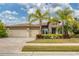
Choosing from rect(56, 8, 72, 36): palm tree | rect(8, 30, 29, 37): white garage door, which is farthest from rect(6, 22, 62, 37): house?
rect(56, 8, 72, 36): palm tree

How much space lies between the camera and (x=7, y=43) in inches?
220

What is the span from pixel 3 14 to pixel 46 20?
65cm

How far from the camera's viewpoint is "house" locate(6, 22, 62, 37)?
5.56m

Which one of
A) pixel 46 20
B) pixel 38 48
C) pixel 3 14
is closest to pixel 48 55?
pixel 38 48

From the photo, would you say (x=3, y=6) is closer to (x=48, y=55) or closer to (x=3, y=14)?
(x=3, y=14)

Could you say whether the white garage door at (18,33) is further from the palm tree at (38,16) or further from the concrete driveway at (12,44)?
the palm tree at (38,16)

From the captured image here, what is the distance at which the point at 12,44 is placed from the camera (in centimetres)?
559

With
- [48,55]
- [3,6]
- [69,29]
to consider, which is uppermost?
[3,6]

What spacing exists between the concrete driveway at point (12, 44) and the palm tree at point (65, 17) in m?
0.53

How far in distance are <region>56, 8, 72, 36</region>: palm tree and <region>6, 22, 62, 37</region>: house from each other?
12 centimetres

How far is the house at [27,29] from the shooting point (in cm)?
556

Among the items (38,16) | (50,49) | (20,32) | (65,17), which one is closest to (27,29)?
(20,32)

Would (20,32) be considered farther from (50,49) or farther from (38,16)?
(50,49)

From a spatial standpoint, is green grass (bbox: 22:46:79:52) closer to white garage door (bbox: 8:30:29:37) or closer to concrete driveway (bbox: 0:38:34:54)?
concrete driveway (bbox: 0:38:34:54)
